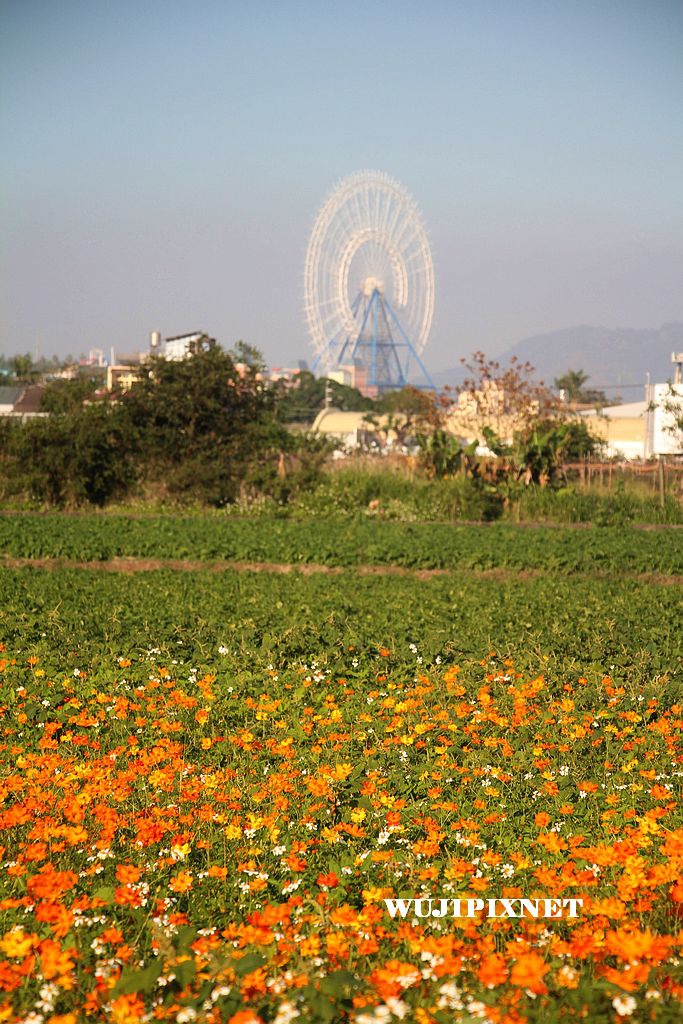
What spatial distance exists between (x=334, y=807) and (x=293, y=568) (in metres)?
9.82

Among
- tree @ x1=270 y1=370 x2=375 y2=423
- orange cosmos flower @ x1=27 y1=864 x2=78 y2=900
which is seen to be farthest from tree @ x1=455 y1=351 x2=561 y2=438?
tree @ x1=270 y1=370 x2=375 y2=423

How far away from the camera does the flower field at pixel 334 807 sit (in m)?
3.08

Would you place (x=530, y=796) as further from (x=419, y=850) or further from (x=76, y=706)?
(x=76, y=706)

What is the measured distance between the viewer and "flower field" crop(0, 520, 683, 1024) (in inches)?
121

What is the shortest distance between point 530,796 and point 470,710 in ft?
4.56

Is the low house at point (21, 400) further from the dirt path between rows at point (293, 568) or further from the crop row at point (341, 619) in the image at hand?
the crop row at point (341, 619)

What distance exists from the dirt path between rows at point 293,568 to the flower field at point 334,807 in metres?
3.87

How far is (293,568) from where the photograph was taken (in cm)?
1491

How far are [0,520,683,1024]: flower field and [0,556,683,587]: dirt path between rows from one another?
152 inches

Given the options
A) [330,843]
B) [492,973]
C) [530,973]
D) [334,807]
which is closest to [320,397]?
[334,807]

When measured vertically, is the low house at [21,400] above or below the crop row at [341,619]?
above

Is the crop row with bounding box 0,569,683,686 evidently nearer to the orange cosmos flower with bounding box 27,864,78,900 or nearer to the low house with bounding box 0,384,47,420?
the orange cosmos flower with bounding box 27,864,78,900

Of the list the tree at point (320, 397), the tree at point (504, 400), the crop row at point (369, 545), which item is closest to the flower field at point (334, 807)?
the crop row at point (369, 545)

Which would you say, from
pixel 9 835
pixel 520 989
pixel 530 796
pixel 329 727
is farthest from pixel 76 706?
pixel 520 989
